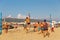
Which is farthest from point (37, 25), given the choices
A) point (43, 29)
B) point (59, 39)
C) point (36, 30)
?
point (59, 39)

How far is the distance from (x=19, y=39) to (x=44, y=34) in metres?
2.41

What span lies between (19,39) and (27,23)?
395cm

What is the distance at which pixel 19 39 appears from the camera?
10367mm

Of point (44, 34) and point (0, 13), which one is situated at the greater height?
point (0, 13)

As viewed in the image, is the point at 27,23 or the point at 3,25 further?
the point at 3,25

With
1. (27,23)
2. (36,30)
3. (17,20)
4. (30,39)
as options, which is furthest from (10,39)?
(17,20)

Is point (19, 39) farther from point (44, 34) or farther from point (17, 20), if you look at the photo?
point (17, 20)

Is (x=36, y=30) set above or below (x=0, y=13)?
below

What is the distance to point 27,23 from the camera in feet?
46.6

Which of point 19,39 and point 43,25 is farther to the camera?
point 43,25

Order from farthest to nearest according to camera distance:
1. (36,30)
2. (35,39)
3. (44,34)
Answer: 1. (36,30)
2. (44,34)
3. (35,39)

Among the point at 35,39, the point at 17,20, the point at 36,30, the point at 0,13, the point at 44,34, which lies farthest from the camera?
the point at 17,20

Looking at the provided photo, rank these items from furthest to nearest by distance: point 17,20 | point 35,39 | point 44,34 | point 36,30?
point 17,20 < point 36,30 < point 44,34 < point 35,39

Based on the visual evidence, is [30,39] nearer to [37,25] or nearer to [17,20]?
[37,25]
